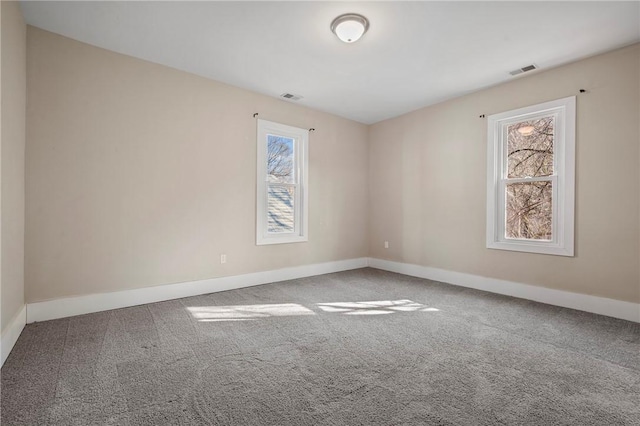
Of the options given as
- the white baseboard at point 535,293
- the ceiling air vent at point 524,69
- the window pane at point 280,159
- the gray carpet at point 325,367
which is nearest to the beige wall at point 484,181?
the white baseboard at point 535,293

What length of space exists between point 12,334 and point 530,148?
5.34 metres

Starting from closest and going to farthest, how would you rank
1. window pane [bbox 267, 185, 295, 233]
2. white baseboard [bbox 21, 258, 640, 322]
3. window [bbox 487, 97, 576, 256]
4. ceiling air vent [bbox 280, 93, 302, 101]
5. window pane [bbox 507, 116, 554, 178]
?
white baseboard [bbox 21, 258, 640, 322] < window [bbox 487, 97, 576, 256] < window pane [bbox 507, 116, 554, 178] < ceiling air vent [bbox 280, 93, 302, 101] < window pane [bbox 267, 185, 295, 233]

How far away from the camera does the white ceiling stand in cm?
252

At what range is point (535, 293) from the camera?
362 centimetres

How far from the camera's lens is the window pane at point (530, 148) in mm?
3625

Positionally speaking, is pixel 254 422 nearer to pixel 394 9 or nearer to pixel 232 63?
pixel 394 9

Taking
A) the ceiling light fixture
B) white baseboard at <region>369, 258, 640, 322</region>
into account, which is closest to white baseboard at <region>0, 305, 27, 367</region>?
the ceiling light fixture

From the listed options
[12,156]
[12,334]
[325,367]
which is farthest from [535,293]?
[12,156]

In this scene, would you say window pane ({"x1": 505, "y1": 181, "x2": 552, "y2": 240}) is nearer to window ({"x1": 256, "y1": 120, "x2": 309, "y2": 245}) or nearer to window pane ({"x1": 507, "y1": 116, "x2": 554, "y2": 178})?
window pane ({"x1": 507, "y1": 116, "x2": 554, "y2": 178})

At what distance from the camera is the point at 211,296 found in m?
3.69

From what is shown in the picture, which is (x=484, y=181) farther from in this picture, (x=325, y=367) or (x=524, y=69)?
(x=325, y=367)

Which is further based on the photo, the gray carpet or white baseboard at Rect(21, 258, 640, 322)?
white baseboard at Rect(21, 258, 640, 322)

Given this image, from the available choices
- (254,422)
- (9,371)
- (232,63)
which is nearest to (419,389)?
(254,422)

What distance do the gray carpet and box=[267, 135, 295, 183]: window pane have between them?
2.00 metres
